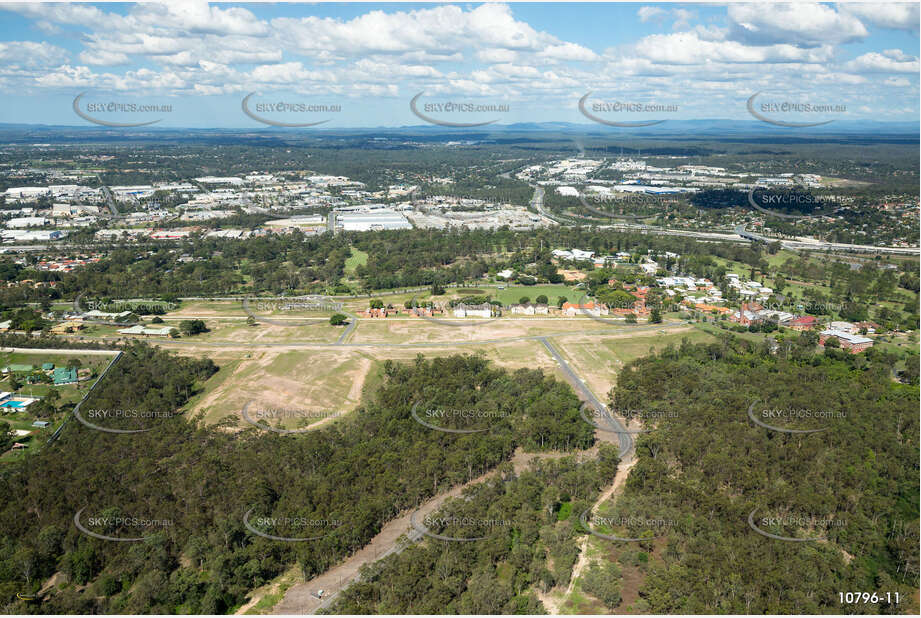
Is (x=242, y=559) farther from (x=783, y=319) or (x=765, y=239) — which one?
(x=765, y=239)

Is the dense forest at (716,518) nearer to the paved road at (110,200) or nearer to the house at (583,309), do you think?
the house at (583,309)

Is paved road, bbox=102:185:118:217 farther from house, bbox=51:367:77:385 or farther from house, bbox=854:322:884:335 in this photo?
house, bbox=854:322:884:335

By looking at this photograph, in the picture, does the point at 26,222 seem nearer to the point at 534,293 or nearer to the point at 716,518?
the point at 534,293

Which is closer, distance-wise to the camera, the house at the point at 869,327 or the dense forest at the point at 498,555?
the dense forest at the point at 498,555

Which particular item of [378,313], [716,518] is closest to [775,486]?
[716,518]

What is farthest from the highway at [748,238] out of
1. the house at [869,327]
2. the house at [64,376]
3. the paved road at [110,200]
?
the paved road at [110,200]

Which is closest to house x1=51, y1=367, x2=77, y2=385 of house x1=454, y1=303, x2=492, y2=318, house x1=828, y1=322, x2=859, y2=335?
house x1=454, y1=303, x2=492, y2=318

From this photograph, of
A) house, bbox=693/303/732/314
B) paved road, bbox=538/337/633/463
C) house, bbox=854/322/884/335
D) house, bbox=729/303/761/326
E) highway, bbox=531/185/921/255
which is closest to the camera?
paved road, bbox=538/337/633/463
